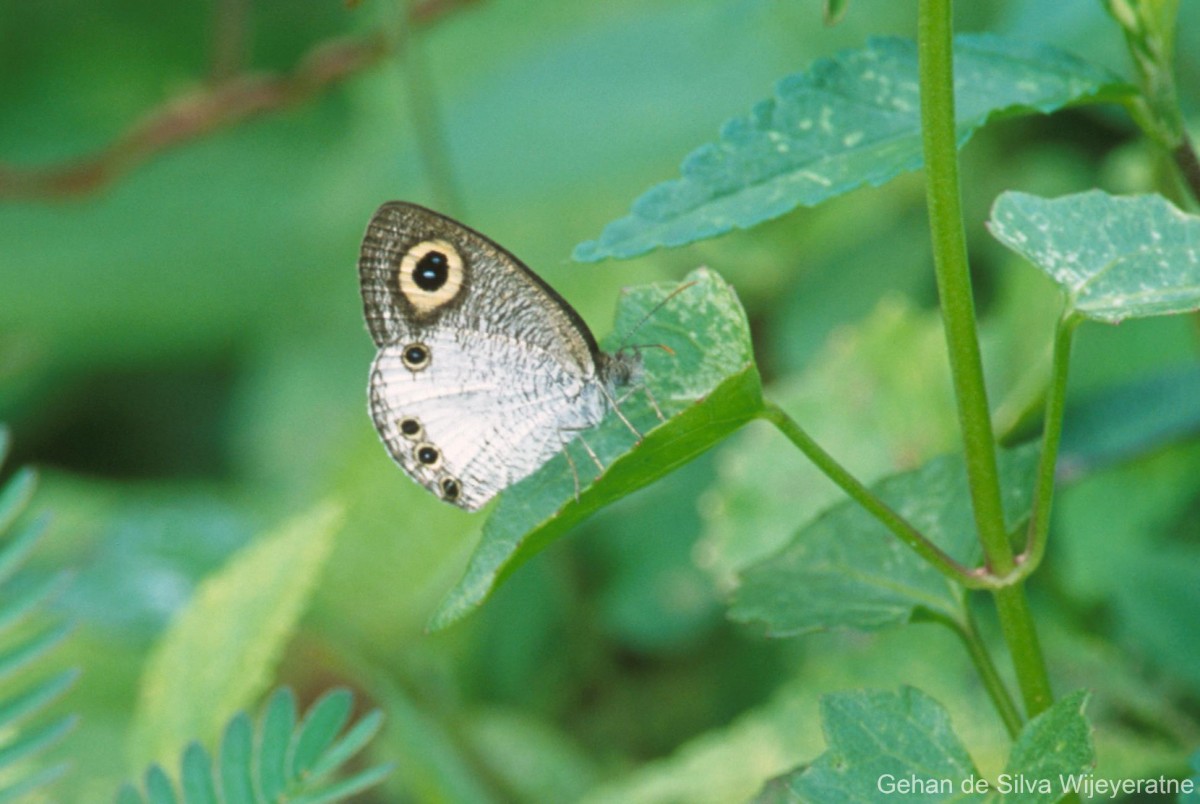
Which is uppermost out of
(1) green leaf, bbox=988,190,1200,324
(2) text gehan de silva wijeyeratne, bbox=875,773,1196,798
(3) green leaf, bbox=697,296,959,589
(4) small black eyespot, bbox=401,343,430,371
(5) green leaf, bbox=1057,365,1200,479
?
(4) small black eyespot, bbox=401,343,430,371

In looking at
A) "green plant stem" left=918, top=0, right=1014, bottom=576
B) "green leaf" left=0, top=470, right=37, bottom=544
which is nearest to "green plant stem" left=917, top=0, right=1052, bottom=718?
"green plant stem" left=918, top=0, right=1014, bottom=576

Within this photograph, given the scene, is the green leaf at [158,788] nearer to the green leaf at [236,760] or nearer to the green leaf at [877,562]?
the green leaf at [236,760]

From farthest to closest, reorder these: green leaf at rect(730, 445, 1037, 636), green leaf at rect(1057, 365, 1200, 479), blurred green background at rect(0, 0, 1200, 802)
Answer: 1. blurred green background at rect(0, 0, 1200, 802)
2. green leaf at rect(1057, 365, 1200, 479)
3. green leaf at rect(730, 445, 1037, 636)

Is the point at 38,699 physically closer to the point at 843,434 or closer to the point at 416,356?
the point at 416,356

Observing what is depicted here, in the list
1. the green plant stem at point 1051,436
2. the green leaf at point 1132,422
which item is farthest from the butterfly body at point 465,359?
the green leaf at point 1132,422

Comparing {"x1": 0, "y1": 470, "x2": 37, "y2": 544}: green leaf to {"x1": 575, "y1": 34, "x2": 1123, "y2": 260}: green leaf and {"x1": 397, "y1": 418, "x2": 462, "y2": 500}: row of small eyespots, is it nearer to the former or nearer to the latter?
{"x1": 397, "y1": 418, "x2": 462, "y2": 500}: row of small eyespots

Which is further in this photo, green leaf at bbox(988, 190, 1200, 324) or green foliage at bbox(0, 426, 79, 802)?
green foliage at bbox(0, 426, 79, 802)

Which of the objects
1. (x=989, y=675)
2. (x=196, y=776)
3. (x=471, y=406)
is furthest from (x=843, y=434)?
(x=196, y=776)
